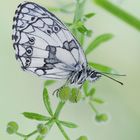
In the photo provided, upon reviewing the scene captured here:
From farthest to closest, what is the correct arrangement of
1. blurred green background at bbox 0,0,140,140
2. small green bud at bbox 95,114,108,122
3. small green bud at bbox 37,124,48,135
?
blurred green background at bbox 0,0,140,140
small green bud at bbox 95,114,108,122
small green bud at bbox 37,124,48,135

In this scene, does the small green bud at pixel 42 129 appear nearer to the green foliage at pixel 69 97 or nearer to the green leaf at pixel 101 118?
the green foliage at pixel 69 97

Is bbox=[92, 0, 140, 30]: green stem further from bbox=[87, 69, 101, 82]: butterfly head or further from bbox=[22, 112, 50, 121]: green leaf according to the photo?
bbox=[22, 112, 50, 121]: green leaf

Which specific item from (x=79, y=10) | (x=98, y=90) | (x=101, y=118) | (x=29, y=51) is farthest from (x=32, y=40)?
(x=98, y=90)

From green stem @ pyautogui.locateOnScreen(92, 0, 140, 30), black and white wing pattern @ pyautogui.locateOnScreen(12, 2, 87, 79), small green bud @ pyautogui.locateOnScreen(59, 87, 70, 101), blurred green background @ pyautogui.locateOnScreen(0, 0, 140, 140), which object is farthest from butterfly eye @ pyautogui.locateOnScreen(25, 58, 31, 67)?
blurred green background @ pyautogui.locateOnScreen(0, 0, 140, 140)

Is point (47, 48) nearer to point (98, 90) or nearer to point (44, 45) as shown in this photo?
point (44, 45)

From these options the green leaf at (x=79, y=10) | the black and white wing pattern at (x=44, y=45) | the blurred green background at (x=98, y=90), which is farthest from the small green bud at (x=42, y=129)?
the blurred green background at (x=98, y=90)

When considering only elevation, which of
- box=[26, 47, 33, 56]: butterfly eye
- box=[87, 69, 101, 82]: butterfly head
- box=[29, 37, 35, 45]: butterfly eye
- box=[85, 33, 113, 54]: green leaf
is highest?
box=[29, 37, 35, 45]: butterfly eye
